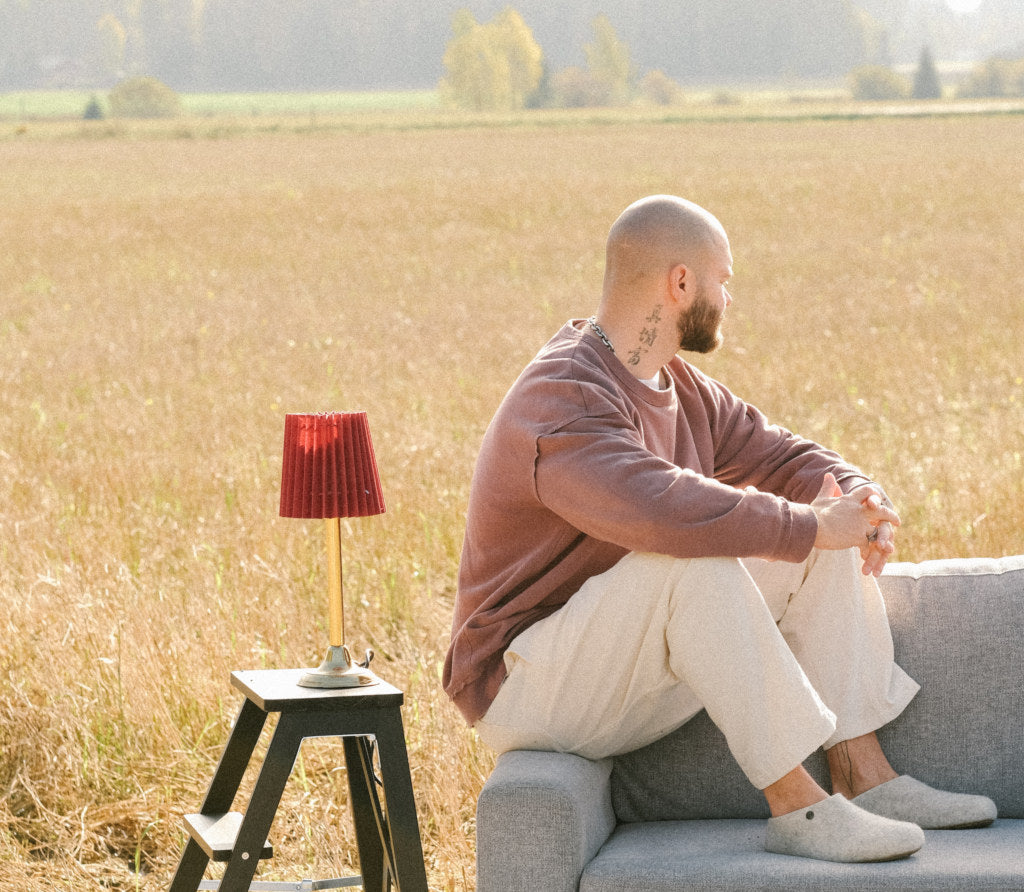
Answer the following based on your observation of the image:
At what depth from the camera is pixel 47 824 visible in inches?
155

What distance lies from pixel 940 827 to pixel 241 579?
3264 mm

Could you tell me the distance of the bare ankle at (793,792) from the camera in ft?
9.21

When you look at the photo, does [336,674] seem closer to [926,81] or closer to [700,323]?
[700,323]

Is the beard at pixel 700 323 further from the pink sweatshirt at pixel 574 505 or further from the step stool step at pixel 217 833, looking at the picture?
the step stool step at pixel 217 833

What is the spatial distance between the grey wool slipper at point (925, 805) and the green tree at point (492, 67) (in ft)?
502

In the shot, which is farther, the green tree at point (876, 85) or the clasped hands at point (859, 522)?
the green tree at point (876, 85)

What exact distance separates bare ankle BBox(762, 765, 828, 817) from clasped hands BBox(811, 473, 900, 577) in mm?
503

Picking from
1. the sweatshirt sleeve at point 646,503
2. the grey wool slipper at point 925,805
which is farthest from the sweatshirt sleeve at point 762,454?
the grey wool slipper at point 925,805

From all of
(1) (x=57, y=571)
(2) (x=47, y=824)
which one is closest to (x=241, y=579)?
(1) (x=57, y=571)

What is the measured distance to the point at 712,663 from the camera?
2832 mm

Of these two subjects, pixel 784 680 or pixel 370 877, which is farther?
pixel 370 877

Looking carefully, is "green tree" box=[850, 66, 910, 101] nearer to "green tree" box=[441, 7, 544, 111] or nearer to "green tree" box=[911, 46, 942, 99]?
"green tree" box=[911, 46, 942, 99]

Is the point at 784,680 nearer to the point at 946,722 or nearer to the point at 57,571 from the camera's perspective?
the point at 946,722

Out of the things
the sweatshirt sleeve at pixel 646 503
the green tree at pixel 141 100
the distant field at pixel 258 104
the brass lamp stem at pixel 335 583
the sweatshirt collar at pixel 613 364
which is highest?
the sweatshirt collar at pixel 613 364
